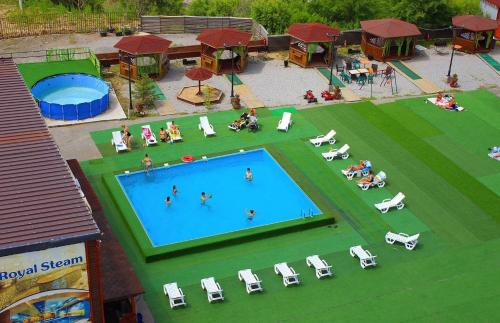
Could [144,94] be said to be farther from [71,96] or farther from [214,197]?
[214,197]

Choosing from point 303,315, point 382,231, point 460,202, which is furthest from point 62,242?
point 460,202

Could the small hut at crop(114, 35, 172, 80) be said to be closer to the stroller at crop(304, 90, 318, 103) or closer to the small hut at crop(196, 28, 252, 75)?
the small hut at crop(196, 28, 252, 75)

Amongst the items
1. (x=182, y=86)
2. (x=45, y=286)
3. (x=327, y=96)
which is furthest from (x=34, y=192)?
(x=327, y=96)

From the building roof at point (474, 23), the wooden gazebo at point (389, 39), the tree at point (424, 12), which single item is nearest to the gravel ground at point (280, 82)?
the wooden gazebo at point (389, 39)

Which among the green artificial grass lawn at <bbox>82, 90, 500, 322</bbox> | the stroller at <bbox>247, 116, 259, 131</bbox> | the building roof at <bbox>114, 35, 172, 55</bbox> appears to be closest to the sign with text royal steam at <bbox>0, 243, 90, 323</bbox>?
the green artificial grass lawn at <bbox>82, 90, 500, 322</bbox>

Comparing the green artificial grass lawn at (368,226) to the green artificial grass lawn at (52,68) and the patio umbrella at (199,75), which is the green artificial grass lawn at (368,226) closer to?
the patio umbrella at (199,75)

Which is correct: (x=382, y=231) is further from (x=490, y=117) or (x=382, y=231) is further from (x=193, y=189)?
(x=490, y=117)
